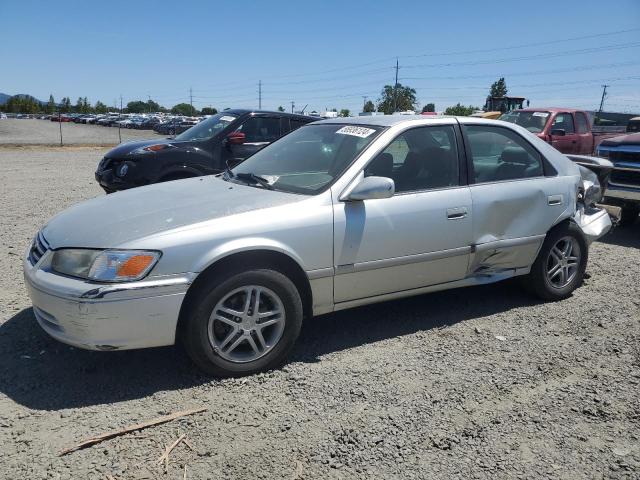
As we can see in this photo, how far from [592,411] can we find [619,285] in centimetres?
273

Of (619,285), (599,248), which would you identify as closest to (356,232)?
(619,285)

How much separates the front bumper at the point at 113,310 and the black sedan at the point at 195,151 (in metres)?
4.14

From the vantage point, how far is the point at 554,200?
464cm

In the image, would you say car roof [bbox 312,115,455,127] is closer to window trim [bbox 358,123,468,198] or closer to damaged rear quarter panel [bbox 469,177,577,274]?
window trim [bbox 358,123,468,198]

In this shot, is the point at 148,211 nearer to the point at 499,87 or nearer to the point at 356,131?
the point at 356,131

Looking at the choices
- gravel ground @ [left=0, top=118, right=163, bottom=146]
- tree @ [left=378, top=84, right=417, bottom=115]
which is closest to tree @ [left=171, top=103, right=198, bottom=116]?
tree @ [left=378, top=84, right=417, bottom=115]

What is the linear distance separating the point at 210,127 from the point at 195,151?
0.64m

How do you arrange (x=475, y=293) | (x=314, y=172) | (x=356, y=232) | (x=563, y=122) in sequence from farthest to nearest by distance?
(x=563, y=122), (x=475, y=293), (x=314, y=172), (x=356, y=232)

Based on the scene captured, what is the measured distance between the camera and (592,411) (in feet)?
10.2

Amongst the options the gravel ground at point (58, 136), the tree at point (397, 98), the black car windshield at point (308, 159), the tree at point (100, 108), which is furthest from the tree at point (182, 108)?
the black car windshield at point (308, 159)

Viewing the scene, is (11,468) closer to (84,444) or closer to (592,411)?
(84,444)

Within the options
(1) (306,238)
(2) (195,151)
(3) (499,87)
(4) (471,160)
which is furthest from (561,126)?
(3) (499,87)

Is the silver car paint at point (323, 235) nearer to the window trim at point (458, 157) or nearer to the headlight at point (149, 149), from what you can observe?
the window trim at point (458, 157)

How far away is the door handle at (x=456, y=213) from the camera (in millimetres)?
4031
